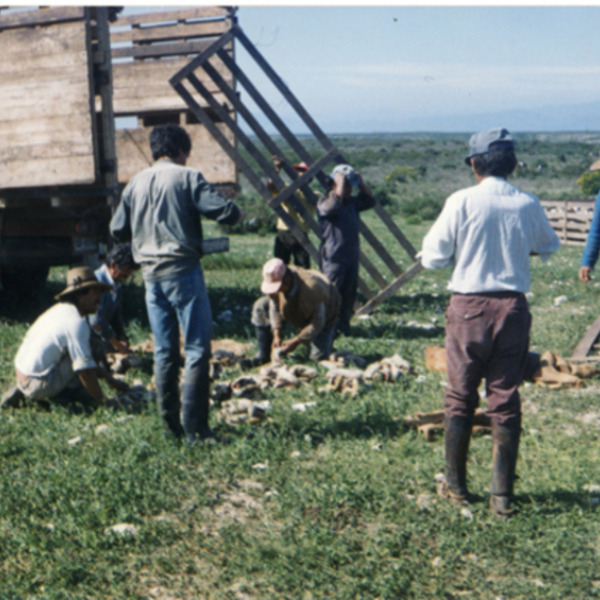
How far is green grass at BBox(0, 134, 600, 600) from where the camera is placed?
324cm

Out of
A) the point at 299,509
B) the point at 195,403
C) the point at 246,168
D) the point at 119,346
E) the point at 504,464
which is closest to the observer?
the point at 504,464

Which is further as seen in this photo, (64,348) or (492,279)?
(64,348)

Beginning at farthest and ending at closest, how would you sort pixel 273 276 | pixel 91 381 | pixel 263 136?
pixel 263 136
pixel 273 276
pixel 91 381

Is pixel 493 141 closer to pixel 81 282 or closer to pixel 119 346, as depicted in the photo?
pixel 81 282

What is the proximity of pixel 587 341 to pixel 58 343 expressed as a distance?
504 cm

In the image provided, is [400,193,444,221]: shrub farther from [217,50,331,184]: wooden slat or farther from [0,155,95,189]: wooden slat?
[0,155,95,189]: wooden slat

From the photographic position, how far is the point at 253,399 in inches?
224

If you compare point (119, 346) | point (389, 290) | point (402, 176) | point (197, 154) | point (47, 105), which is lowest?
point (119, 346)

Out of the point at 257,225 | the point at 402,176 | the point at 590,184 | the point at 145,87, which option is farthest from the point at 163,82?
the point at 402,176

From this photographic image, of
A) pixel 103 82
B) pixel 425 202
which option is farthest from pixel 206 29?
pixel 425 202

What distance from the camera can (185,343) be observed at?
183 inches

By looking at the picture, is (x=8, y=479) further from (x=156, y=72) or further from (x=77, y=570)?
(x=156, y=72)

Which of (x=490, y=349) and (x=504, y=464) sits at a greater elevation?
(x=490, y=349)

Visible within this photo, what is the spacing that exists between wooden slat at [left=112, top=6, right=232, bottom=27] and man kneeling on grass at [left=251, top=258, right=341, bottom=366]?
465cm
